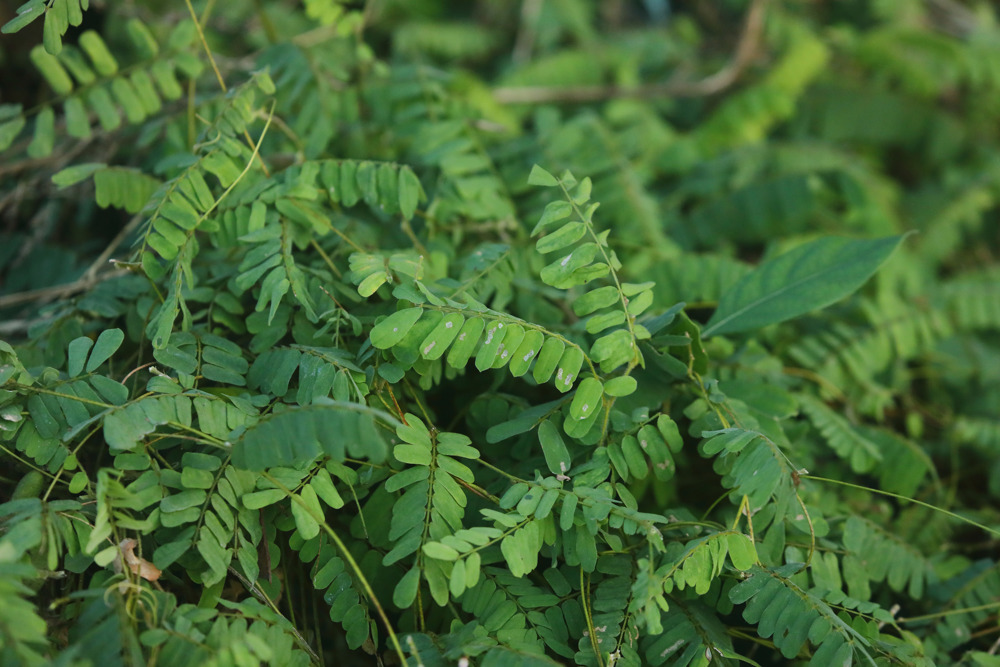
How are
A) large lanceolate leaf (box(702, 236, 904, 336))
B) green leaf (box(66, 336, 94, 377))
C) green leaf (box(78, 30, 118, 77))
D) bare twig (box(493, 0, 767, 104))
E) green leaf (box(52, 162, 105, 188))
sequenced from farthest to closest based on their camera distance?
1. bare twig (box(493, 0, 767, 104))
2. green leaf (box(78, 30, 118, 77))
3. large lanceolate leaf (box(702, 236, 904, 336))
4. green leaf (box(52, 162, 105, 188))
5. green leaf (box(66, 336, 94, 377))

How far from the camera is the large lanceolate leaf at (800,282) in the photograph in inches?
57.7

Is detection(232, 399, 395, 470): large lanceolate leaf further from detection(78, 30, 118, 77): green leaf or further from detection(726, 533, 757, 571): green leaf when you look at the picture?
detection(78, 30, 118, 77): green leaf

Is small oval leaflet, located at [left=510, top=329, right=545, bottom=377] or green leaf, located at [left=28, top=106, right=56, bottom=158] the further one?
green leaf, located at [left=28, top=106, right=56, bottom=158]

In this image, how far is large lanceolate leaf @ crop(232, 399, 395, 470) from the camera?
973 millimetres

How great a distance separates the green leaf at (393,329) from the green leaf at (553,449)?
11.5 inches

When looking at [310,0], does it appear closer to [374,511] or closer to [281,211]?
[281,211]

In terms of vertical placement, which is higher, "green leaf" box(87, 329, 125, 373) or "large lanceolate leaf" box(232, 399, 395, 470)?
"green leaf" box(87, 329, 125, 373)

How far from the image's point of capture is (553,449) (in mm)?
1227

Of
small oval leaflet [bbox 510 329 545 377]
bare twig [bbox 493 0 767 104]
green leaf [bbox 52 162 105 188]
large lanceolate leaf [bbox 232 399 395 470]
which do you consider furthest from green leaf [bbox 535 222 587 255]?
bare twig [bbox 493 0 767 104]

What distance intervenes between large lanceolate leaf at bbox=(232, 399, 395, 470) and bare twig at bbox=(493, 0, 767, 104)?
185 centimetres

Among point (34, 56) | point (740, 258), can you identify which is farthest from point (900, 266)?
point (34, 56)

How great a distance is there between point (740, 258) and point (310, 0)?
148cm

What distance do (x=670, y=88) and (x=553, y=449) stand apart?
202 centimetres

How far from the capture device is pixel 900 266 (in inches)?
82.5
